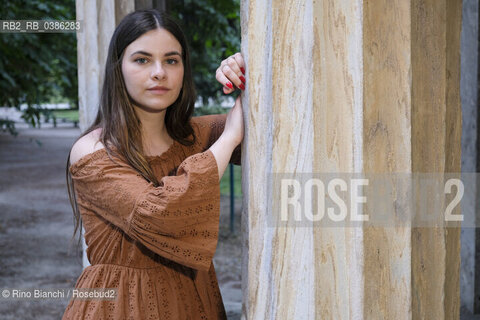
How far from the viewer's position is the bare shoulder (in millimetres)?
1767

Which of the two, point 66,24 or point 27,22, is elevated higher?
point 27,22

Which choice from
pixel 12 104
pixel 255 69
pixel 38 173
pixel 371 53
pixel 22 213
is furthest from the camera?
pixel 38 173

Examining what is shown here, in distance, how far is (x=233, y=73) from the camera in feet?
5.40

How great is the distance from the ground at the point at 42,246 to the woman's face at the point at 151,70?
1.05 metres

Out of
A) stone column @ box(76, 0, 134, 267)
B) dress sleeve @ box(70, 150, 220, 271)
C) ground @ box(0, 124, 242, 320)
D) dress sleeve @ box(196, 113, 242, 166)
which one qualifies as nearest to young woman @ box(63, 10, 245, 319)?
dress sleeve @ box(70, 150, 220, 271)

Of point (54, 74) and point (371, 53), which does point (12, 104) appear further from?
point (371, 53)

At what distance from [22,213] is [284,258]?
799cm

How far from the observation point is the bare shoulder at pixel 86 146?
1.77 metres

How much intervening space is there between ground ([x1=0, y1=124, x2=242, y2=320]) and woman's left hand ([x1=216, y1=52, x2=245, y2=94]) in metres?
1.31

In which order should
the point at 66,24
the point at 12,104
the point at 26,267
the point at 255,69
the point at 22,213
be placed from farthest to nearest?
the point at 22,213 < the point at 12,104 < the point at 26,267 < the point at 66,24 < the point at 255,69

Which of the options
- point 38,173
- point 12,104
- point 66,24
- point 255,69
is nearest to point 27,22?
point 12,104

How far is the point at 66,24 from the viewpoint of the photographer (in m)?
3.39

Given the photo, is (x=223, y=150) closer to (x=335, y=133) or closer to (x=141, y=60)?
(x=335, y=133)

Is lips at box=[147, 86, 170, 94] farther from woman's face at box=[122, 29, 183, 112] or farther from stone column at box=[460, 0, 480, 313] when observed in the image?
stone column at box=[460, 0, 480, 313]
